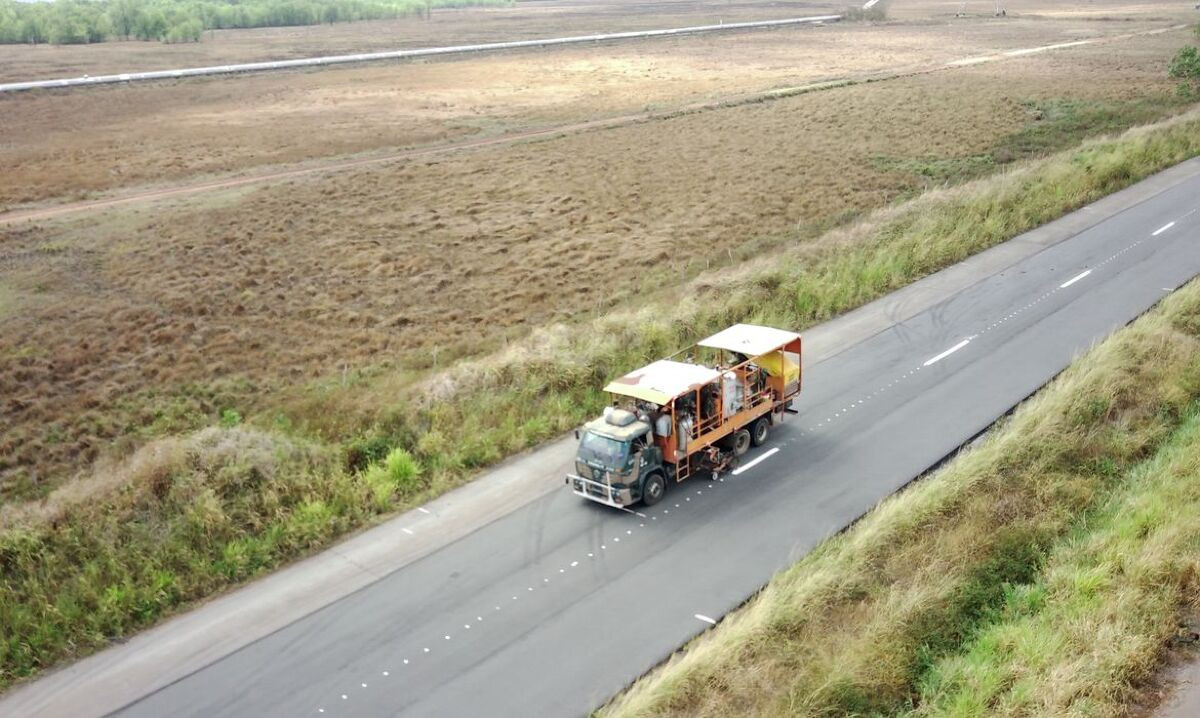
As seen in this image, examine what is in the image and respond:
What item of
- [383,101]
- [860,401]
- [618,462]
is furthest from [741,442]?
[383,101]

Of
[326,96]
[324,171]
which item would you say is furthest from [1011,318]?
[326,96]

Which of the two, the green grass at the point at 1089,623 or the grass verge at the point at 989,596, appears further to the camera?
the grass verge at the point at 989,596

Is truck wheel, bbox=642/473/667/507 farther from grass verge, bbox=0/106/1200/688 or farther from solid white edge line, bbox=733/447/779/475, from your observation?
grass verge, bbox=0/106/1200/688

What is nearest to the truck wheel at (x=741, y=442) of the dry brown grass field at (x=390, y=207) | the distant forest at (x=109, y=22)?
the dry brown grass field at (x=390, y=207)

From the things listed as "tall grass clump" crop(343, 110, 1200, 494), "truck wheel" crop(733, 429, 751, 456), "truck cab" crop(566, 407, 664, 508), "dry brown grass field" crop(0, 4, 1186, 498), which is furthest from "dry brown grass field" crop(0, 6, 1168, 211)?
"truck wheel" crop(733, 429, 751, 456)

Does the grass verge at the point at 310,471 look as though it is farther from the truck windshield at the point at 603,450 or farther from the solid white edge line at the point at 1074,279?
the solid white edge line at the point at 1074,279

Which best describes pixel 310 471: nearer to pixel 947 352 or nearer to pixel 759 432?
pixel 759 432
